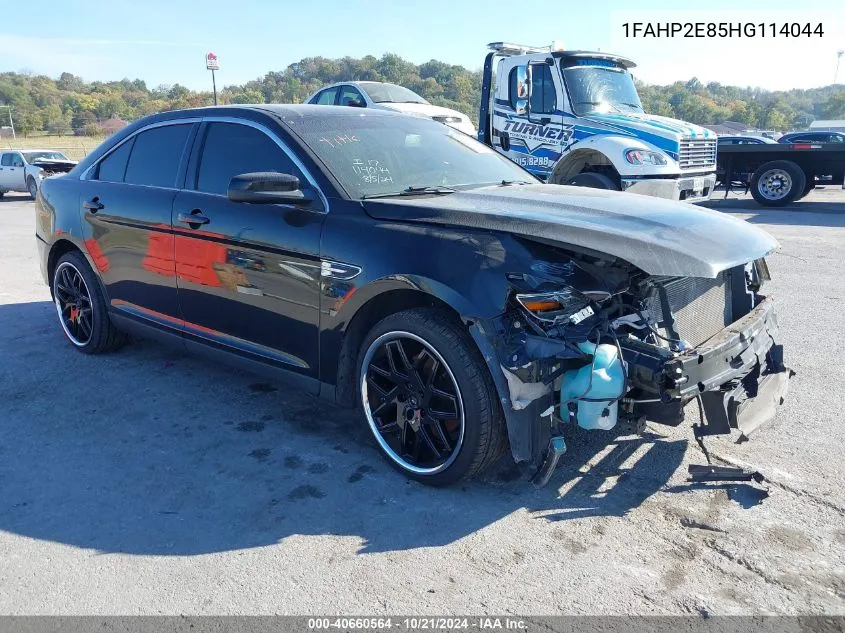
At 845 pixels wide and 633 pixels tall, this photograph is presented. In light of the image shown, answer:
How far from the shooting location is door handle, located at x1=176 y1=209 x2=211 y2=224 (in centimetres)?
405

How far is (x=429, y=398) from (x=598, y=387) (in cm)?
80

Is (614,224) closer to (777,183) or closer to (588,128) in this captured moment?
(588,128)

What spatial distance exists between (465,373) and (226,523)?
1.24 meters

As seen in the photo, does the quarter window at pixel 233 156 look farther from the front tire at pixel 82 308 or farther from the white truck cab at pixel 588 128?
the white truck cab at pixel 588 128

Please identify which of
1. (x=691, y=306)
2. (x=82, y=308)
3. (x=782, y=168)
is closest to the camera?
(x=691, y=306)

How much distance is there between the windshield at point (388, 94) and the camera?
560 inches

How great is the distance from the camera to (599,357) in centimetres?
284

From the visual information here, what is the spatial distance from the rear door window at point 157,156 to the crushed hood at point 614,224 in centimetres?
173

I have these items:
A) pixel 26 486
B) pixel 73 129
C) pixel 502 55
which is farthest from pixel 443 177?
pixel 73 129

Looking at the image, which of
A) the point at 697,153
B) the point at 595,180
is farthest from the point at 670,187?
the point at 697,153

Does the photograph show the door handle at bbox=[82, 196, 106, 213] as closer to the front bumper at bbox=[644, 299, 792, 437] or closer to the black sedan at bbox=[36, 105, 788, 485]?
the black sedan at bbox=[36, 105, 788, 485]

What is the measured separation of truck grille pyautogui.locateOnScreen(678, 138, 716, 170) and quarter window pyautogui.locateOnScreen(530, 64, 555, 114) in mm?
2037

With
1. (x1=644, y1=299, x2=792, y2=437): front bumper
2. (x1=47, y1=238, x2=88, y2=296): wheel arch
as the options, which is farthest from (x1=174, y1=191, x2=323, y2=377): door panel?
(x1=644, y1=299, x2=792, y2=437): front bumper

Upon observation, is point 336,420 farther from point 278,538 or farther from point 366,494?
point 278,538
